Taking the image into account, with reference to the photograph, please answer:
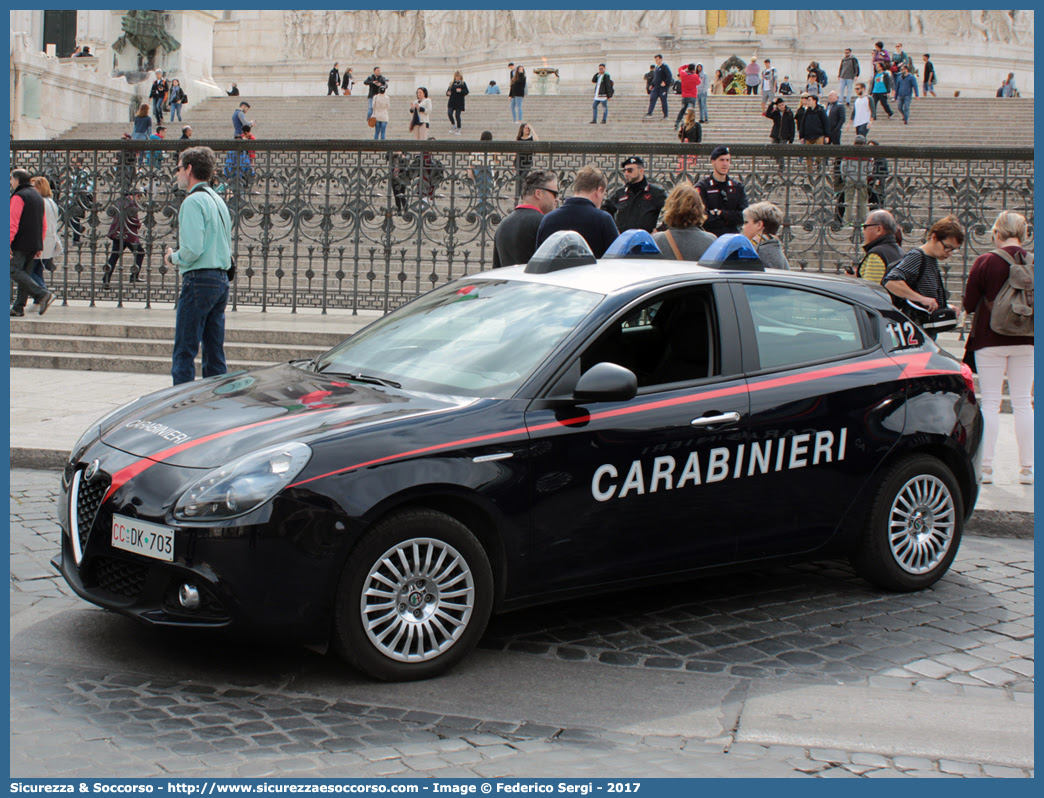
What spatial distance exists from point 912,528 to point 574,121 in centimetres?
2920

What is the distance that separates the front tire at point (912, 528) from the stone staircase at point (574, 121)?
24.1 m

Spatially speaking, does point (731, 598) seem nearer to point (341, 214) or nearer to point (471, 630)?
point (471, 630)

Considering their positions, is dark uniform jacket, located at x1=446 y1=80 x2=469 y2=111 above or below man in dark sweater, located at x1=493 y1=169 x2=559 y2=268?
above

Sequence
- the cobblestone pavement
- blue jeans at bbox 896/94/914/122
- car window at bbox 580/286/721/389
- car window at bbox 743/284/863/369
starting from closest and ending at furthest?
the cobblestone pavement
car window at bbox 580/286/721/389
car window at bbox 743/284/863/369
blue jeans at bbox 896/94/914/122

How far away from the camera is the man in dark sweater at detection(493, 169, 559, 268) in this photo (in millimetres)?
8820

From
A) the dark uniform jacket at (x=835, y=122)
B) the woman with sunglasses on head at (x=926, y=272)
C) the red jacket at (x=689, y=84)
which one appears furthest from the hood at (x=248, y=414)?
the red jacket at (x=689, y=84)

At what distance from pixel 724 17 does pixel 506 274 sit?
43.2 m

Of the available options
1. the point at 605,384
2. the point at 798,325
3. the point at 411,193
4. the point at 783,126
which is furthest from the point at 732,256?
the point at 783,126

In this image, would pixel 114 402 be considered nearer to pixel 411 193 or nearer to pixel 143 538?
pixel 411 193

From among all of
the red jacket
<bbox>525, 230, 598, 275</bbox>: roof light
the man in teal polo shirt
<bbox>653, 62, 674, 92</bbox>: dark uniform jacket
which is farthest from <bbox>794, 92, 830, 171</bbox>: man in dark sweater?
<bbox>525, 230, 598, 275</bbox>: roof light

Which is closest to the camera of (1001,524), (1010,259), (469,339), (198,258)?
(469,339)

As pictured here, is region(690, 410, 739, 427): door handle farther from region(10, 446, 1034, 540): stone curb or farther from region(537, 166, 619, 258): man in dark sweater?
region(537, 166, 619, 258): man in dark sweater

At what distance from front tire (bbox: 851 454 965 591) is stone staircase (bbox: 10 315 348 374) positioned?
24.8ft

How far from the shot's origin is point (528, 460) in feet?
15.2
